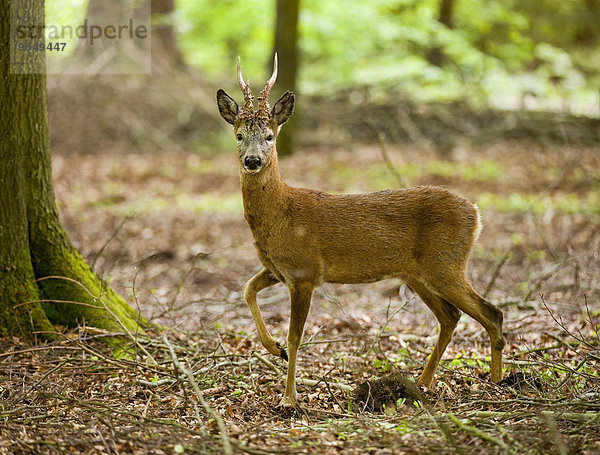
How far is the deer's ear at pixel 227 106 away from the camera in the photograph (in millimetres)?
5156

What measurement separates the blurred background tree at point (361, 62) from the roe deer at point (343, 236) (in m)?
10.1

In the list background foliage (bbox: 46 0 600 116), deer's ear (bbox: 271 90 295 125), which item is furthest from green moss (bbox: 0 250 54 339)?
background foliage (bbox: 46 0 600 116)

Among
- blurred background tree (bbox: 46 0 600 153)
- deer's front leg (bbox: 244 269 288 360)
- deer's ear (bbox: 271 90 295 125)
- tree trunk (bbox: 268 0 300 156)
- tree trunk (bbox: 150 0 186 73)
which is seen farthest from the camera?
tree trunk (bbox: 150 0 186 73)

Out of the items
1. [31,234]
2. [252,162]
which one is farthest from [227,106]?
[31,234]

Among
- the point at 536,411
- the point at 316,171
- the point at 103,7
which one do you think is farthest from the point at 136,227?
the point at 103,7

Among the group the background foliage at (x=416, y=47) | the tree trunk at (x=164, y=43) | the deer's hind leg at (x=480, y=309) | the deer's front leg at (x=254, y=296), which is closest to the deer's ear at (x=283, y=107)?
the deer's front leg at (x=254, y=296)

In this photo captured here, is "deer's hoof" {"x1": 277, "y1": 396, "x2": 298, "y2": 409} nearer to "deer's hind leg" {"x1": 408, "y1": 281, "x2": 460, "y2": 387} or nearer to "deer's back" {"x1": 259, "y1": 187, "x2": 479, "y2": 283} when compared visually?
"deer's back" {"x1": 259, "y1": 187, "x2": 479, "y2": 283}

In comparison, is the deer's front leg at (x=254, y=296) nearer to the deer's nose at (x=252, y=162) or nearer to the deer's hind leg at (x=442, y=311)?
the deer's nose at (x=252, y=162)

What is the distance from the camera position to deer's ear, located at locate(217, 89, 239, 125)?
16.9 ft

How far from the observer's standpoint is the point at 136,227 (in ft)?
35.8

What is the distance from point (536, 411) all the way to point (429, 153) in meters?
12.2

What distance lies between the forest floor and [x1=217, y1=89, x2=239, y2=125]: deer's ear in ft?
5.07

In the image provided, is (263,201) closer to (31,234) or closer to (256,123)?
(256,123)

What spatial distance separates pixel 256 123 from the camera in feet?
16.4
